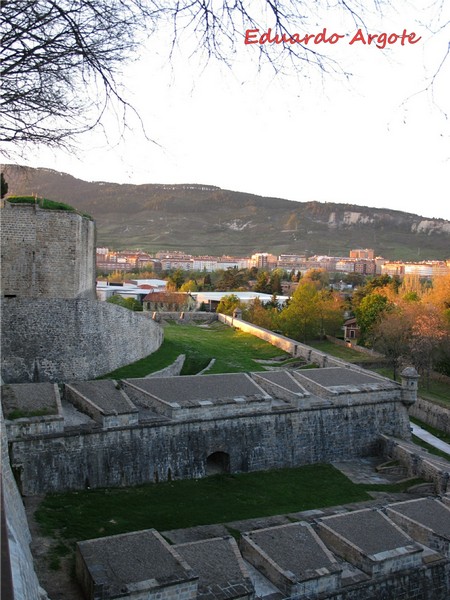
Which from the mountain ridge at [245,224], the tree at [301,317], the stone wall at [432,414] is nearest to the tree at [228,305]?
the tree at [301,317]

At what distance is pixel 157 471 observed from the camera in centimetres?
1411

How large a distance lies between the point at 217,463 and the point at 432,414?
34.9ft

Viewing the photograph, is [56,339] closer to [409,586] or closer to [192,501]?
[192,501]

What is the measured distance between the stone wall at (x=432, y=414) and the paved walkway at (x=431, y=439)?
2.55 ft

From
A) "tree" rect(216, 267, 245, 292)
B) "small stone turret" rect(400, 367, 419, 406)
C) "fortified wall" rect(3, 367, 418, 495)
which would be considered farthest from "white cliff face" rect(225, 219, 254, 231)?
"small stone turret" rect(400, 367, 419, 406)

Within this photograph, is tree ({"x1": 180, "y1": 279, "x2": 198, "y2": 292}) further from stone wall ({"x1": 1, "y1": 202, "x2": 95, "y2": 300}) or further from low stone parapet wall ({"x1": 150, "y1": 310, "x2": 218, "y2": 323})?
stone wall ({"x1": 1, "y1": 202, "x2": 95, "y2": 300})

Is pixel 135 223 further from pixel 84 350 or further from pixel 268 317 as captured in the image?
pixel 84 350

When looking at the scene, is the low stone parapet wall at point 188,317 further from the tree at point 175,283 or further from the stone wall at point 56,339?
the stone wall at point 56,339

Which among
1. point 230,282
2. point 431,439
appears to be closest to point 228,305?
point 230,282

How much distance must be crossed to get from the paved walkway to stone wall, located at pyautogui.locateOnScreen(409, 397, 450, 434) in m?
0.78

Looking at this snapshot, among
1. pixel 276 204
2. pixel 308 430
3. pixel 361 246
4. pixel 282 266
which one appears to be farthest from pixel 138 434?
pixel 276 204

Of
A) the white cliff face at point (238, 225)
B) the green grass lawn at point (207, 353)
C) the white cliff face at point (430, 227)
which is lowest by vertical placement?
the green grass lawn at point (207, 353)

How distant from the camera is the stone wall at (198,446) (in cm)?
1265

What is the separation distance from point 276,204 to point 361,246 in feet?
105
